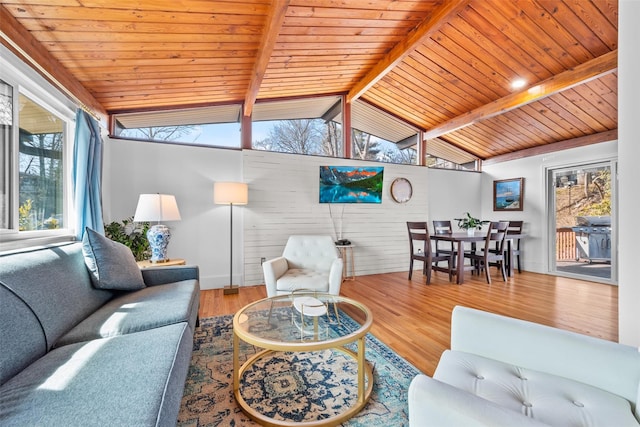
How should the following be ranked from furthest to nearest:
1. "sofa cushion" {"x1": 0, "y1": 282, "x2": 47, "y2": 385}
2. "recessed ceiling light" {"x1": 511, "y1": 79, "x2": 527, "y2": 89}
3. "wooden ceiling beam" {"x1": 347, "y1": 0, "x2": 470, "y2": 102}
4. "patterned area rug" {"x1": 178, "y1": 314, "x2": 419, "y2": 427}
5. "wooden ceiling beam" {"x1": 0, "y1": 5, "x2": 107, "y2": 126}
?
1. "recessed ceiling light" {"x1": 511, "y1": 79, "x2": 527, "y2": 89}
2. "wooden ceiling beam" {"x1": 347, "y1": 0, "x2": 470, "y2": 102}
3. "wooden ceiling beam" {"x1": 0, "y1": 5, "x2": 107, "y2": 126}
4. "patterned area rug" {"x1": 178, "y1": 314, "x2": 419, "y2": 427}
5. "sofa cushion" {"x1": 0, "y1": 282, "x2": 47, "y2": 385}

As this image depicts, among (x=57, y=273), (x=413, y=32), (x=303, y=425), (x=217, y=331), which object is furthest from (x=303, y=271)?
(x=413, y=32)

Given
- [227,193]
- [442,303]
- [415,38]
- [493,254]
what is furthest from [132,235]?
[493,254]

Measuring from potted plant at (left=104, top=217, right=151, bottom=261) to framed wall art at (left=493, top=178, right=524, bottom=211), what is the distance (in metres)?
6.15

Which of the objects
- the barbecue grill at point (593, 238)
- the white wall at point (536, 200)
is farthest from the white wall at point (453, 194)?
the barbecue grill at point (593, 238)

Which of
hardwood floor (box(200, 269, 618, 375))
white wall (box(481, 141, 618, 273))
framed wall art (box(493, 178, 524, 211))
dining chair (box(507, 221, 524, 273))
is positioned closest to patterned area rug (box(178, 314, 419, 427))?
hardwood floor (box(200, 269, 618, 375))

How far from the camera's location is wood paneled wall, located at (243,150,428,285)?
4.04 meters

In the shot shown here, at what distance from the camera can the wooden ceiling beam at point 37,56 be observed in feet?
5.80

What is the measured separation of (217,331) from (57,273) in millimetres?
1248

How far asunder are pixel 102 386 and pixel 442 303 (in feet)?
10.2

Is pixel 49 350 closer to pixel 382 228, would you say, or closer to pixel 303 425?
pixel 303 425

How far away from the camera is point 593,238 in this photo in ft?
14.1

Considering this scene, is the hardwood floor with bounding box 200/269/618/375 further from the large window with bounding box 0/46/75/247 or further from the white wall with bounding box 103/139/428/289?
the large window with bounding box 0/46/75/247

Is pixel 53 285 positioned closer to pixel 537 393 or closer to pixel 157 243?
pixel 157 243

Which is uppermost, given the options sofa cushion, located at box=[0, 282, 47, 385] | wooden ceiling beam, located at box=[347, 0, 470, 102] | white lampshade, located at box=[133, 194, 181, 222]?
wooden ceiling beam, located at box=[347, 0, 470, 102]
